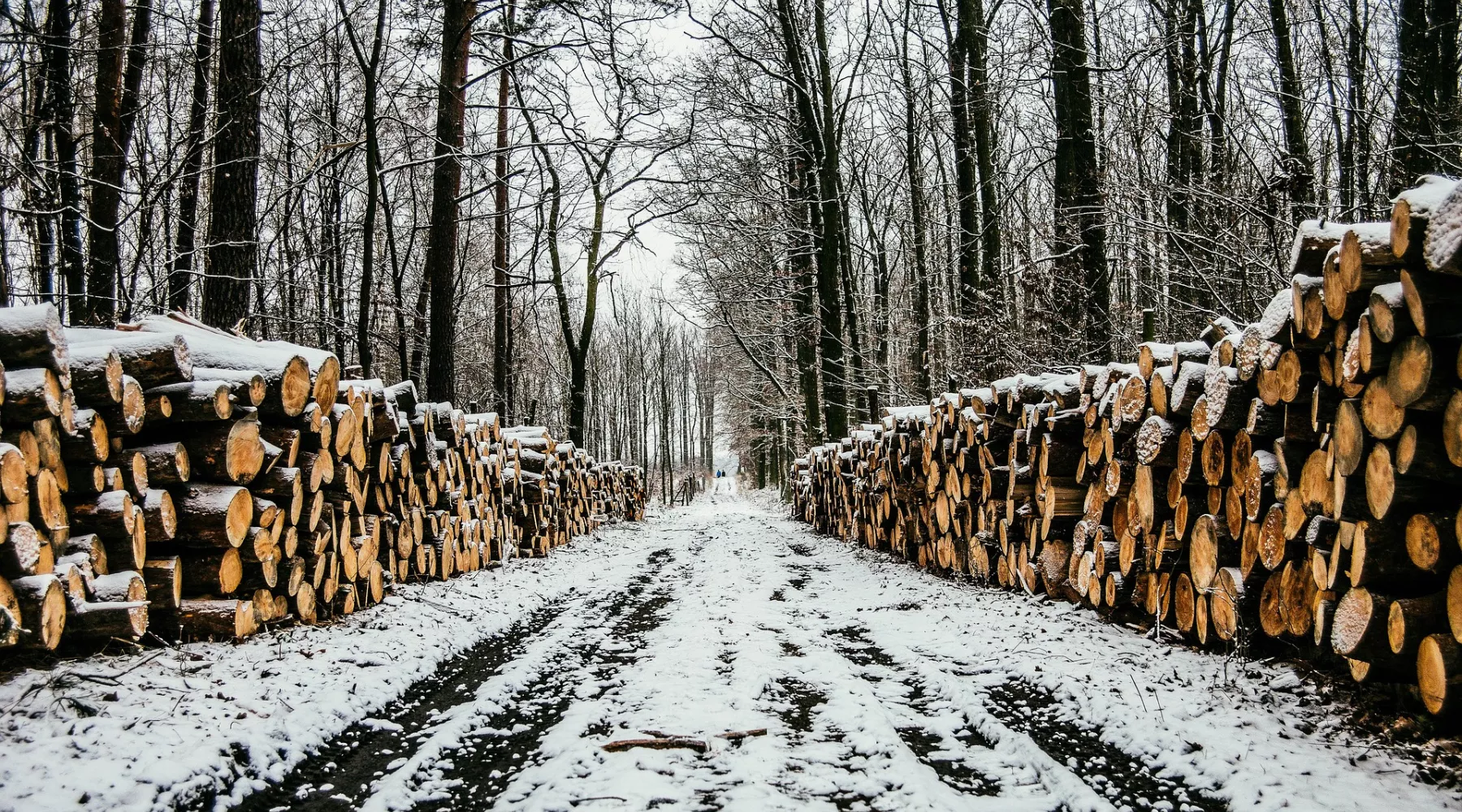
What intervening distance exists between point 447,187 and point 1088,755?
1163 centimetres

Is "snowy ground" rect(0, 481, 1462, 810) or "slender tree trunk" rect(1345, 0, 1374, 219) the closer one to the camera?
"snowy ground" rect(0, 481, 1462, 810)

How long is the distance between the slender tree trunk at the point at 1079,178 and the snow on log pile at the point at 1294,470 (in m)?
4.31

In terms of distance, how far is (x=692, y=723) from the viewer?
383cm

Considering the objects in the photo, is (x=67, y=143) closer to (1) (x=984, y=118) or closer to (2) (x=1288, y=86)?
(1) (x=984, y=118)

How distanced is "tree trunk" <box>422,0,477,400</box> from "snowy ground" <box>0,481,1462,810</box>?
7160mm

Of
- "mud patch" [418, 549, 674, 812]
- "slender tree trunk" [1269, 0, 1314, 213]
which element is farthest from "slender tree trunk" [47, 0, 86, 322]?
"slender tree trunk" [1269, 0, 1314, 213]

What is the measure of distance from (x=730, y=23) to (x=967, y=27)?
7.11 meters

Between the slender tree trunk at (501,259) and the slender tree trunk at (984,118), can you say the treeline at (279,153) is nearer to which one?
the slender tree trunk at (501,259)

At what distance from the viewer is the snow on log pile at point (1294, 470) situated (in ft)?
10.2

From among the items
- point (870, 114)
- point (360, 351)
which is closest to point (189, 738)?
point (360, 351)

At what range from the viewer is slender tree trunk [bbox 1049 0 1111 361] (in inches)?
423

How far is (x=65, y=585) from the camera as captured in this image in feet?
12.9

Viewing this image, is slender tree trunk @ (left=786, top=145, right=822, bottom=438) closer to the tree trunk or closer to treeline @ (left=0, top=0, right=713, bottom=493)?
treeline @ (left=0, top=0, right=713, bottom=493)

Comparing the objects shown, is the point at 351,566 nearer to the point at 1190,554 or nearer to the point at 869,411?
the point at 1190,554
